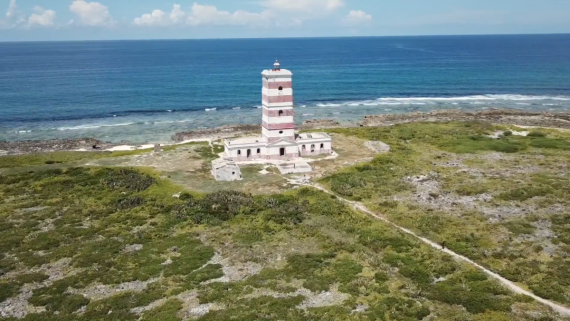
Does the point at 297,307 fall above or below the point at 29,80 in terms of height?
below

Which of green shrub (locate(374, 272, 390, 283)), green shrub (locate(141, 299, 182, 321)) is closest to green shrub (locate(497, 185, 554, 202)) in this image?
green shrub (locate(374, 272, 390, 283))

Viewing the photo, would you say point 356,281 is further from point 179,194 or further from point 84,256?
point 179,194

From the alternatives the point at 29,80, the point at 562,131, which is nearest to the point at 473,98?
the point at 562,131

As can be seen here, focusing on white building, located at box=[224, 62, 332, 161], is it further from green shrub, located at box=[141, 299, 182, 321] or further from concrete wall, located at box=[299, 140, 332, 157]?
green shrub, located at box=[141, 299, 182, 321]

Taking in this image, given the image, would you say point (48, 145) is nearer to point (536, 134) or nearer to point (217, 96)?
point (217, 96)

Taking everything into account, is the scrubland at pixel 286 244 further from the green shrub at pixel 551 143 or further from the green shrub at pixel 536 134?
the green shrub at pixel 536 134

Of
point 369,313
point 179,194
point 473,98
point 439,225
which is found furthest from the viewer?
point 473,98

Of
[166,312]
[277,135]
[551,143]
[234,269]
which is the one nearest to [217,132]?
[277,135]
